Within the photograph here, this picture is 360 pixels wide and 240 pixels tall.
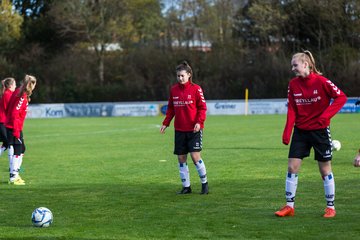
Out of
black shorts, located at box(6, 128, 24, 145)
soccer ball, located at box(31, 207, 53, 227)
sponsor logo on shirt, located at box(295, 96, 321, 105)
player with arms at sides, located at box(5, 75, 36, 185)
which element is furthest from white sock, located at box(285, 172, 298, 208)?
black shorts, located at box(6, 128, 24, 145)

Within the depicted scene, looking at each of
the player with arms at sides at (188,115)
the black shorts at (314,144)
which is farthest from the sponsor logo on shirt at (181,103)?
the black shorts at (314,144)

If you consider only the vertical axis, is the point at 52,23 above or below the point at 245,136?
above

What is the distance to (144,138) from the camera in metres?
24.6

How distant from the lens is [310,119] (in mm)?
8359

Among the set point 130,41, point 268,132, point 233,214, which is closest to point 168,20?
point 130,41

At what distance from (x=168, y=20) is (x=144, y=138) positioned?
140 ft

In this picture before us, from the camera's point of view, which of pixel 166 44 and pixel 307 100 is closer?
pixel 307 100

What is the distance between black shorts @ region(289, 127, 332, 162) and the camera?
8352 millimetres

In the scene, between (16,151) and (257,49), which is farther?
(257,49)

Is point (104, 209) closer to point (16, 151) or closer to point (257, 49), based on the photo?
point (16, 151)

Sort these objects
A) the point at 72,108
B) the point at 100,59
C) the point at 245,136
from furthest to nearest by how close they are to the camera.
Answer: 1. the point at 100,59
2. the point at 72,108
3. the point at 245,136

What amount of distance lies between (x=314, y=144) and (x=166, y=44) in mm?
56890

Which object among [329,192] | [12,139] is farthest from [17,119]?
Result: [329,192]

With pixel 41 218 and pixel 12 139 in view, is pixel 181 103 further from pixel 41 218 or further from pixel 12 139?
pixel 12 139
